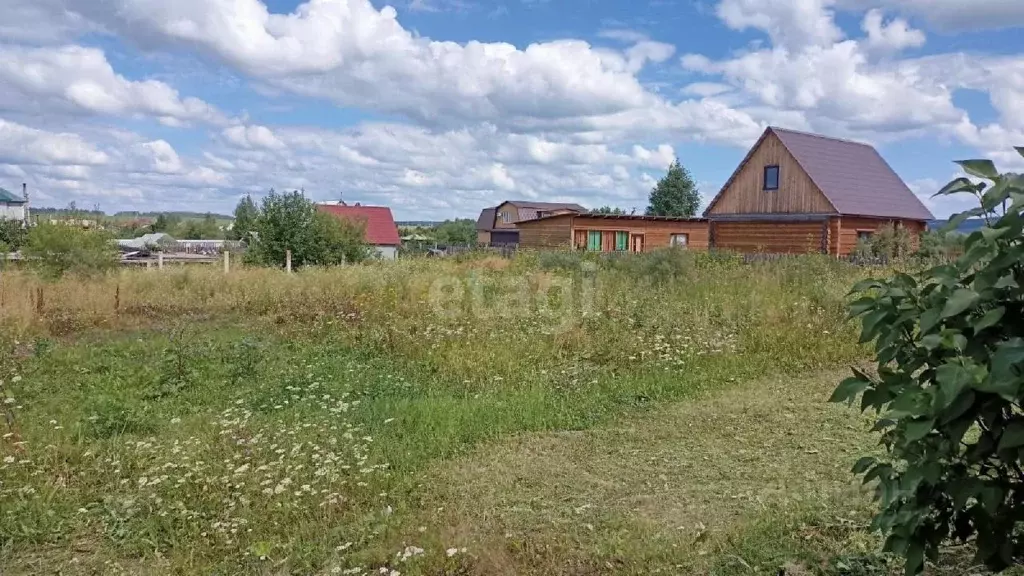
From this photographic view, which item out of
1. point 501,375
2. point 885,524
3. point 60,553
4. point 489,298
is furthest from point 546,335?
point 885,524

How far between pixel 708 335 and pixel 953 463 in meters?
7.04

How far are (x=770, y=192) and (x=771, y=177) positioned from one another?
595 mm

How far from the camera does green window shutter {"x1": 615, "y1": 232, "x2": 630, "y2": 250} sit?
31.0 meters

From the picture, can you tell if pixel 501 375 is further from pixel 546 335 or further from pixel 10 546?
pixel 10 546

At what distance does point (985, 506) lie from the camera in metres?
1.55

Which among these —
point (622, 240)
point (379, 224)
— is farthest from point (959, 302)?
point (379, 224)

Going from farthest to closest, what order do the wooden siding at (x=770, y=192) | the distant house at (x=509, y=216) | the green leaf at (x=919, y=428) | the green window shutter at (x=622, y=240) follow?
the distant house at (x=509, y=216), the green window shutter at (x=622, y=240), the wooden siding at (x=770, y=192), the green leaf at (x=919, y=428)

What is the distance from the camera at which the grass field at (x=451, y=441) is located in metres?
3.60

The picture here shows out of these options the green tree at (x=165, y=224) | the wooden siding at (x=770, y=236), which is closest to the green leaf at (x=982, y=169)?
the wooden siding at (x=770, y=236)

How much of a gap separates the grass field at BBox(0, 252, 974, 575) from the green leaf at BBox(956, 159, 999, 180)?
6.64 feet

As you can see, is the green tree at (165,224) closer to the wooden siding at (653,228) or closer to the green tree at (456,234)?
the green tree at (456,234)

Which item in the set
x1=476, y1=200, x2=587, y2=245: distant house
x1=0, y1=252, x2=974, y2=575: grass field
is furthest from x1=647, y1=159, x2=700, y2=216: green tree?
x1=0, y1=252, x2=974, y2=575: grass field

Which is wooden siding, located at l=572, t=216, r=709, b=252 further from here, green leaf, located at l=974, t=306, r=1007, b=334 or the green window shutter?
green leaf, located at l=974, t=306, r=1007, b=334

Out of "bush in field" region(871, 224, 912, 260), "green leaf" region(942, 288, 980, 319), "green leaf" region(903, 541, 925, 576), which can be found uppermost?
"bush in field" region(871, 224, 912, 260)
